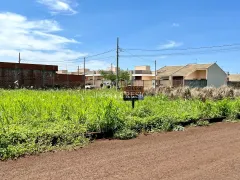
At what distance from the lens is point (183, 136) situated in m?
6.98

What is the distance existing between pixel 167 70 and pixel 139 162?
5320 cm

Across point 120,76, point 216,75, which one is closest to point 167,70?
point 216,75

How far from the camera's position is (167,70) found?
5688 centimetres

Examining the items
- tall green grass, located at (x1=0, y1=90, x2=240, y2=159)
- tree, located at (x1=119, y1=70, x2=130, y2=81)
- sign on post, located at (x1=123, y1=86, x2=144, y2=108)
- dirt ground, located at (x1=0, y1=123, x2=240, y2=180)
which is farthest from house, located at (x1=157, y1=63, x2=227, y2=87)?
dirt ground, located at (x1=0, y1=123, x2=240, y2=180)

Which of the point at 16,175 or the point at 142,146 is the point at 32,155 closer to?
the point at 16,175

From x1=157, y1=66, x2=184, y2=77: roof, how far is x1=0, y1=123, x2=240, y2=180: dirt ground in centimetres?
4880

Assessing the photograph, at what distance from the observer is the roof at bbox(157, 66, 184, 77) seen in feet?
179

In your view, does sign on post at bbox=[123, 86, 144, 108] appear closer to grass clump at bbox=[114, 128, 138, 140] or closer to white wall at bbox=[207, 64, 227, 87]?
grass clump at bbox=[114, 128, 138, 140]

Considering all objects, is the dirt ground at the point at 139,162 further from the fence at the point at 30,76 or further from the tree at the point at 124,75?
the tree at the point at 124,75

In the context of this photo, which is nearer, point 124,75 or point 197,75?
point 197,75

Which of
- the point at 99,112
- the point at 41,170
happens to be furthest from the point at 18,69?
the point at 41,170

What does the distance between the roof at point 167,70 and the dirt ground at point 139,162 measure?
48.8 meters

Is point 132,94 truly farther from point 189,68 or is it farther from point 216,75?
point 189,68

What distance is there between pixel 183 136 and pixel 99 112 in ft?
7.10
